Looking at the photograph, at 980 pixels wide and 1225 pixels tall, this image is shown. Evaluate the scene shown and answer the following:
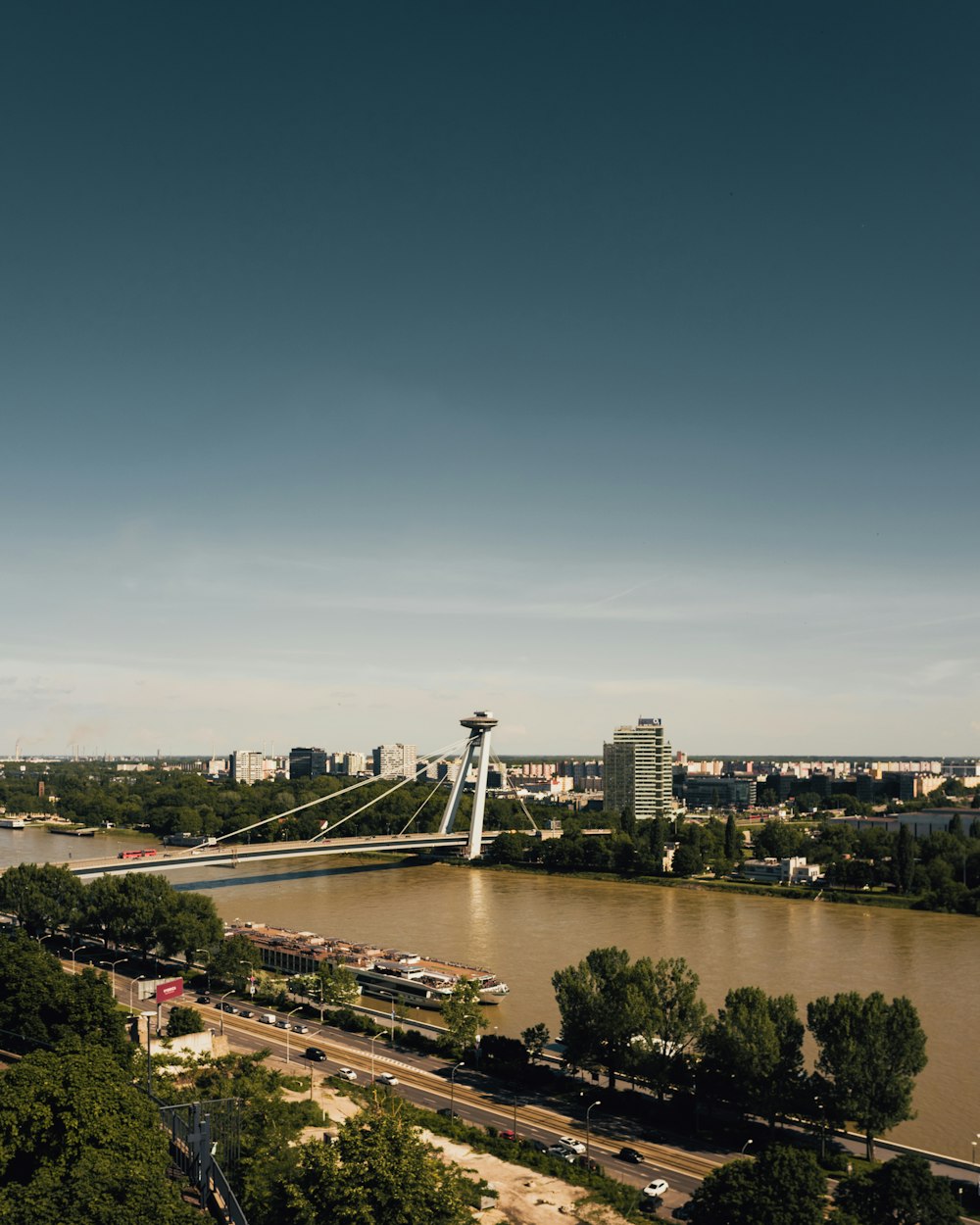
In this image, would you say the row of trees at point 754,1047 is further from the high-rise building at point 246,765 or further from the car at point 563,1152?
the high-rise building at point 246,765

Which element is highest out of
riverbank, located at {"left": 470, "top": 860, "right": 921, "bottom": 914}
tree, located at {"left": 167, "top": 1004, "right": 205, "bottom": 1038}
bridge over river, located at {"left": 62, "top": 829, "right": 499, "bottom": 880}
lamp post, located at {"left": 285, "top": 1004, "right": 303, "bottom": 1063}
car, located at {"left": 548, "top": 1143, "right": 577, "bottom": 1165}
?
bridge over river, located at {"left": 62, "top": 829, "right": 499, "bottom": 880}

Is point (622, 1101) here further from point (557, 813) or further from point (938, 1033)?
point (557, 813)

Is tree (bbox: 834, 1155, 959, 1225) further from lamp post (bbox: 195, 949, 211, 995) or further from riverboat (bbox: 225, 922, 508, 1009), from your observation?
lamp post (bbox: 195, 949, 211, 995)

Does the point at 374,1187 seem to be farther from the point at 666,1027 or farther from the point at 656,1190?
the point at 666,1027

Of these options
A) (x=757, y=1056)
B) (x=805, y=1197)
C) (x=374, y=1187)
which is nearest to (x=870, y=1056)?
(x=757, y=1056)

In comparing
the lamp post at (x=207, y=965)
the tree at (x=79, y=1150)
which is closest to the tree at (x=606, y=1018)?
→ the tree at (x=79, y=1150)

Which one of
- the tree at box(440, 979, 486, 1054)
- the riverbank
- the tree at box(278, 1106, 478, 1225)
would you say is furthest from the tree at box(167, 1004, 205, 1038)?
the riverbank
